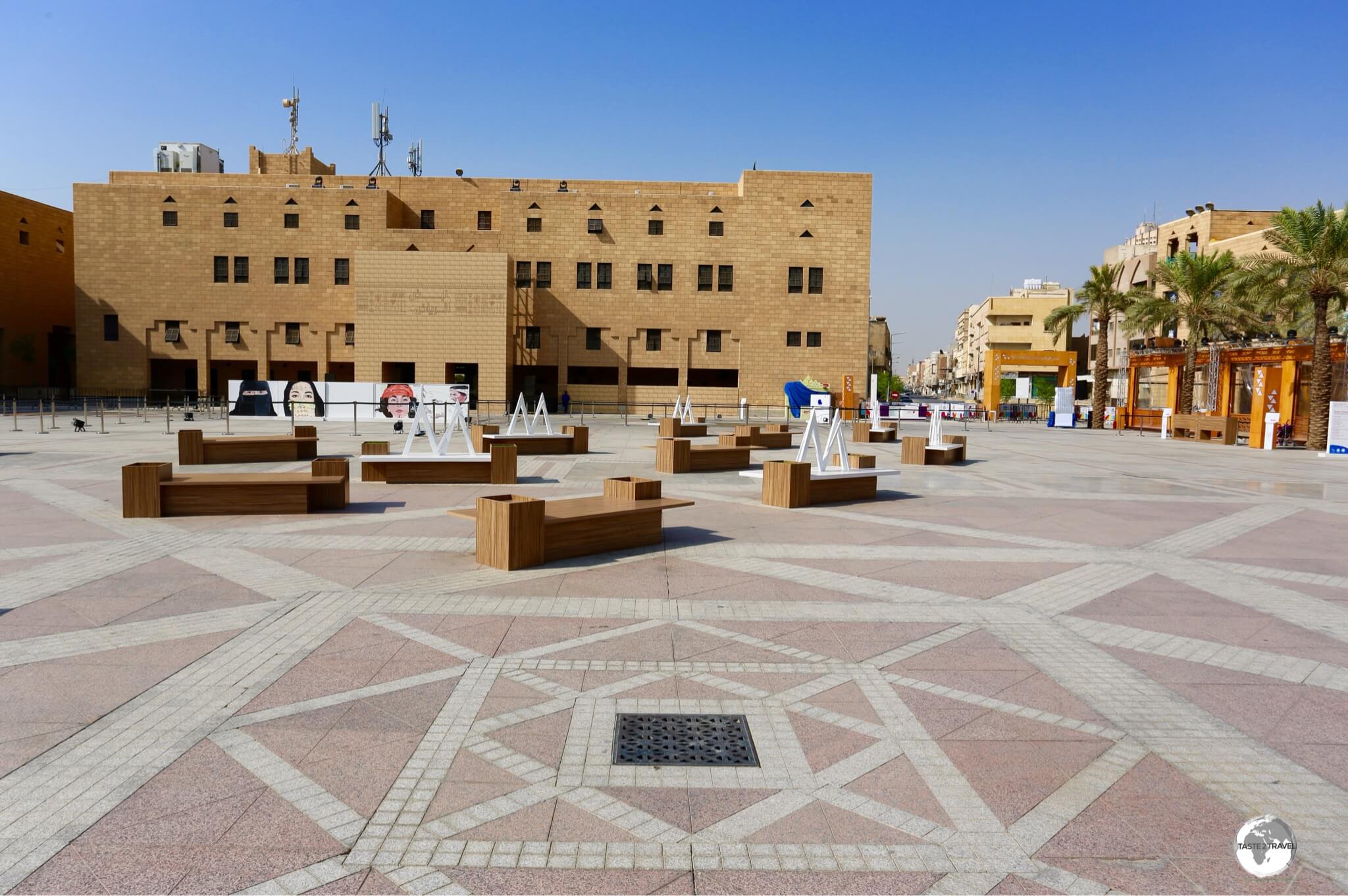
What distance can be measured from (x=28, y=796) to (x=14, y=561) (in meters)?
6.11

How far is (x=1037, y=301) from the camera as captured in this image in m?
114

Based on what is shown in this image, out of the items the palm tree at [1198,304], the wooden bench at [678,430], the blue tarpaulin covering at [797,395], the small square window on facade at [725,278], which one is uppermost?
the small square window on facade at [725,278]

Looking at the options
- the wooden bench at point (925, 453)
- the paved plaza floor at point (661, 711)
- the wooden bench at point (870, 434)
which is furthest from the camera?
the wooden bench at point (870, 434)

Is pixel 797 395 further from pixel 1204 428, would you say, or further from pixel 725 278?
pixel 1204 428

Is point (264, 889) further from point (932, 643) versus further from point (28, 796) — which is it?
point (932, 643)

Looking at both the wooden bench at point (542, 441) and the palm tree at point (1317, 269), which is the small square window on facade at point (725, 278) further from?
the wooden bench at point (542, 441)

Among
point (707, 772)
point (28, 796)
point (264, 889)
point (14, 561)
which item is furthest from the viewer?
point (14, 561)

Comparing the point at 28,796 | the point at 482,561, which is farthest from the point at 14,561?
the point at 28,796

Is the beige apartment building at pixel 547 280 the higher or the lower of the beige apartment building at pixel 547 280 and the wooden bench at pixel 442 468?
the higher

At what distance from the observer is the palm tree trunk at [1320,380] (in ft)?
100

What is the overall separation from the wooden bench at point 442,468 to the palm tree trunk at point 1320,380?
2966 cm

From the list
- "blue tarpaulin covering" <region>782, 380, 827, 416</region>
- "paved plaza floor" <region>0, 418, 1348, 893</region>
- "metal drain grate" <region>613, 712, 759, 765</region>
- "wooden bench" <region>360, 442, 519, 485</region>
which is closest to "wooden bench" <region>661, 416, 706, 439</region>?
"wooden bench" <region>360, 442, 519, 485</region>

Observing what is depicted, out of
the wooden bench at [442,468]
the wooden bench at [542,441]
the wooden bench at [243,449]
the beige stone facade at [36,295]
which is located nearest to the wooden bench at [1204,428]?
the wooden bench at [542,441]

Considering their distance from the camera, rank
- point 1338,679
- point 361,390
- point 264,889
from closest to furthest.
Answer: point 264,889 → point 1338,679 → point 361,390
